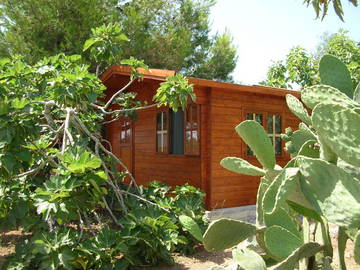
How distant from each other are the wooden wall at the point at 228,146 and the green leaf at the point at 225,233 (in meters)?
5.94

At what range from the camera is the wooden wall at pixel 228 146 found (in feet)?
24.7

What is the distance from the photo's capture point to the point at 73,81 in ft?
14.4

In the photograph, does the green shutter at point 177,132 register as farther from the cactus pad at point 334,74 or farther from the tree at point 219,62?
the tree at point 219,62

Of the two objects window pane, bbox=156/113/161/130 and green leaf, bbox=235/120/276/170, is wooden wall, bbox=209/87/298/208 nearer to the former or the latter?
window pane, bbox=156/113/161/130

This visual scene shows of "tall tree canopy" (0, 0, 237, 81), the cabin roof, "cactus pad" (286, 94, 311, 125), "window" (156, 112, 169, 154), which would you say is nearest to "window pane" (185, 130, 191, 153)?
"window" (156, 112, 169, 154)

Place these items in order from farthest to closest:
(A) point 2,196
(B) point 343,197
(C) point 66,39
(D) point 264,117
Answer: (C) point 66,39 < (D) point 264,117 < (A) point 2,196 < (B) point 343,197

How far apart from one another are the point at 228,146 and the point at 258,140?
20.7 feet

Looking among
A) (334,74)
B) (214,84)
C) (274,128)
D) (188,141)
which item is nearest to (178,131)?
(188,141)

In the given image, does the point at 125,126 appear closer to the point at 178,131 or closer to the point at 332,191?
the point at 178,131

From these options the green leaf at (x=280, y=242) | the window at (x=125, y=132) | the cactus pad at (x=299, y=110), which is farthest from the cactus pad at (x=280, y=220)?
the window at (x=125, y=132)

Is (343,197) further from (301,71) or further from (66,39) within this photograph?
(301,71)

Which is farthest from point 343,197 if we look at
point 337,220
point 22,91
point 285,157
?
point 285,157

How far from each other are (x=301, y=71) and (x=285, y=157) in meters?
7.26

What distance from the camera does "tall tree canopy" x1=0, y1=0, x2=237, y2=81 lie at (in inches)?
531
